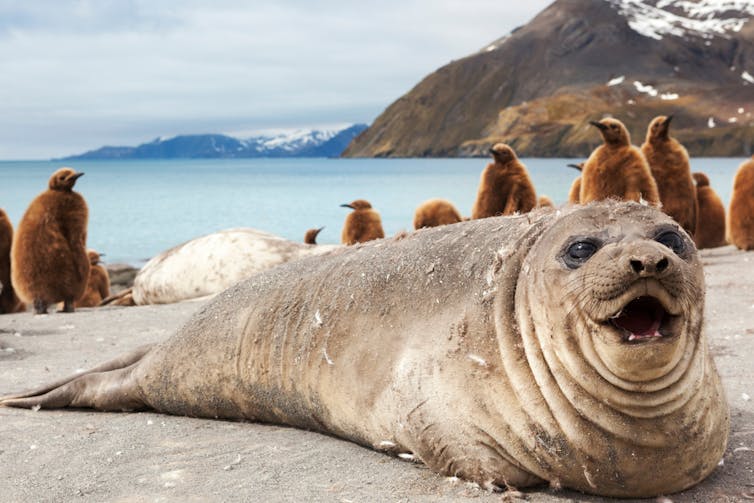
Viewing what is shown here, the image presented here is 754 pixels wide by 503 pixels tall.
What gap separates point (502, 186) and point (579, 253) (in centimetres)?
678

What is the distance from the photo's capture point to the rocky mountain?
122 metres

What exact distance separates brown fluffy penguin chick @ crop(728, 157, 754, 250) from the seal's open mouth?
28.8 feet

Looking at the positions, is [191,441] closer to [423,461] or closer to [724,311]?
[423,461]

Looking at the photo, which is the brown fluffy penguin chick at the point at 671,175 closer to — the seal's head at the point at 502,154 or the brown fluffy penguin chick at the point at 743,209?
the brown fluffy penguin chick at the point at 743,209

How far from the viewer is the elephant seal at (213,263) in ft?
29.1

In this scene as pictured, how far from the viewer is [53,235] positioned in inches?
311

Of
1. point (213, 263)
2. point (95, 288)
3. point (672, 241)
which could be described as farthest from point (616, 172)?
point (95, 288)

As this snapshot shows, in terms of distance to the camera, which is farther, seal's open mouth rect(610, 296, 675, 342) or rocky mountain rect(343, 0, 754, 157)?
rocky mountain rect(343, 0, 754, 157)

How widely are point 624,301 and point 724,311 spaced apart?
14.4 feet

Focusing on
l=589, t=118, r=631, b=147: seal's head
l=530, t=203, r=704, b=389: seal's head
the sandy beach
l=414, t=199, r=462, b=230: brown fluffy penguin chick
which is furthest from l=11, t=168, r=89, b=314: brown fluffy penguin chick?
l=530, t=203, r=704, b=389: seal's head

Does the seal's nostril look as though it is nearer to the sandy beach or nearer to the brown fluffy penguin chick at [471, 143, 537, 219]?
the sandy beach

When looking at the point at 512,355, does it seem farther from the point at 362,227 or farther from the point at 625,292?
the point at 362,227

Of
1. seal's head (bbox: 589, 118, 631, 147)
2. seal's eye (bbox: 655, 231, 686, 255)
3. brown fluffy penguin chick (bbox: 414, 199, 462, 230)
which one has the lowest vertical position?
brown fluffy penguin chick (bbox: 414, 199, 462, 230)

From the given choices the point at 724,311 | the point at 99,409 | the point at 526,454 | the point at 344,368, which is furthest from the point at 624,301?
the point at 724,311
